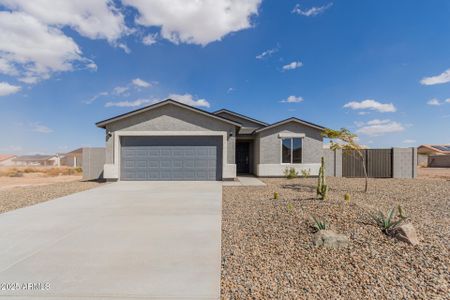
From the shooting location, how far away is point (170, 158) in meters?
13.5

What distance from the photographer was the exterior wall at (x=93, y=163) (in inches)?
593

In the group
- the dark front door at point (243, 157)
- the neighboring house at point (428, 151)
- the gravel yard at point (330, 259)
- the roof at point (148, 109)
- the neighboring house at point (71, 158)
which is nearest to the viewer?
the gravel yard at point (330, 259)

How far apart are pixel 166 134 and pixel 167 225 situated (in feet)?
28.4

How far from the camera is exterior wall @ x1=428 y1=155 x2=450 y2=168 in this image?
3156cm

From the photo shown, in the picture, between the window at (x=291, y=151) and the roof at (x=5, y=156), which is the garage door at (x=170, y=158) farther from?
the roof at (x=5, y=156)

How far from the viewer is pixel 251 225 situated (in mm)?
5344

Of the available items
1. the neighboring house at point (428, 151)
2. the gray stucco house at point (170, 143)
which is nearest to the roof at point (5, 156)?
the gray stucco house at point (170, 143)

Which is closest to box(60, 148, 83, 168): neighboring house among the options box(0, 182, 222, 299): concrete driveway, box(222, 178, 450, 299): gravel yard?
box(0, 182, 222, 299): concrete driveway

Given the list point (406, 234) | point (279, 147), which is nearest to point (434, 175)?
point (279, 147)

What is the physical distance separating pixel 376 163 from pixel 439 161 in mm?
25695

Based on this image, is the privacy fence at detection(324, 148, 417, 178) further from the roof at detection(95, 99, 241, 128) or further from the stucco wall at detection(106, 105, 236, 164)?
the roof at detection(95, 99, 241, 128)

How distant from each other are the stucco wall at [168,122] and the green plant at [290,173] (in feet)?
15.0

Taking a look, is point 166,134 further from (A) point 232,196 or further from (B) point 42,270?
(B) point 42,270

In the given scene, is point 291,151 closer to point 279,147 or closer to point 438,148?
point 279,147
